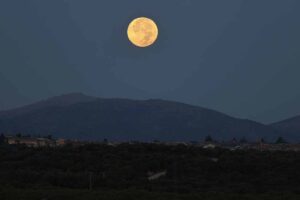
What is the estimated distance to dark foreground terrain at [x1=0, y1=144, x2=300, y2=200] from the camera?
35.9 m

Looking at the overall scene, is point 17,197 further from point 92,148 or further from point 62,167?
point 92,148

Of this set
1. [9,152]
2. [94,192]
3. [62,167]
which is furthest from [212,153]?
[94,192]

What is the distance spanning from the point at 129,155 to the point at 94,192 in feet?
65.9

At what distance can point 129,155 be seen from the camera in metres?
55.7

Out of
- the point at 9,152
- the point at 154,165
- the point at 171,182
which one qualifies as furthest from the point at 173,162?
the point at 9,152

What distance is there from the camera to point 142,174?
4775 cm

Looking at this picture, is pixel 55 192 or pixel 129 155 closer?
pixel 55 192

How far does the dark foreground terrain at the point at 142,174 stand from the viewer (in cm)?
3588

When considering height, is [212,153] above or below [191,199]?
above

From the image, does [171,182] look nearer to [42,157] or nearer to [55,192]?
[55,192]

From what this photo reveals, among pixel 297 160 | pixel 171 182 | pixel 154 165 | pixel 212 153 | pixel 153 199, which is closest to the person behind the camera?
pixel 153 199

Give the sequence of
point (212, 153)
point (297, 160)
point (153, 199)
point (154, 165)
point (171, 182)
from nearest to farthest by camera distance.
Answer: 1. point (153, 199)
2. point (171, 182)
3. point (154, 165)
4. point (297, 160)
5. point (212, 153)

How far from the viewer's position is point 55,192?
35562mm

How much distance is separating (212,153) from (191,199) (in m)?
24.6
